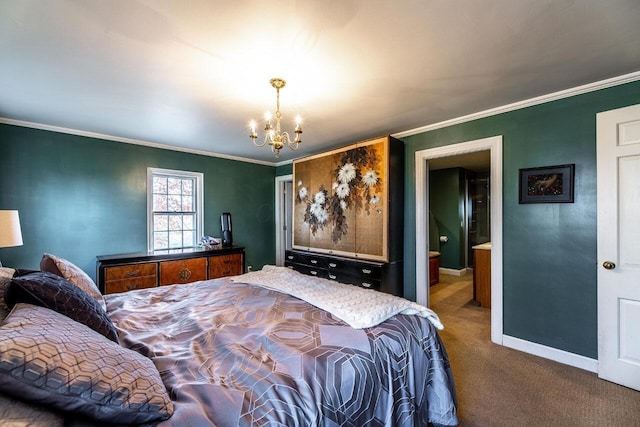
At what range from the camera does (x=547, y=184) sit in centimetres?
260

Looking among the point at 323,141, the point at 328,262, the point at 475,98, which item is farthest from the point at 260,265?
the point at 475,98

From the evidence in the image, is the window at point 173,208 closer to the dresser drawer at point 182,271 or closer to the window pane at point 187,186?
the window pane at point 187,186

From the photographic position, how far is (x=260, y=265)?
5383 millimetres

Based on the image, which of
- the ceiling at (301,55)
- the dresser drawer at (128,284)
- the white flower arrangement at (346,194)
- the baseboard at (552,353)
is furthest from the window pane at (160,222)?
the baseboard at (552,353)

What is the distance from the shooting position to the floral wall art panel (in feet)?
11.2

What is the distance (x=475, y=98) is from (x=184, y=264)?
411 cm

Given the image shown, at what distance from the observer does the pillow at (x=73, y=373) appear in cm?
68

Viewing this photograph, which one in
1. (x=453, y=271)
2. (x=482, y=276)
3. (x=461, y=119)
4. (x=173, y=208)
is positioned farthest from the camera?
(x=453, y=271)

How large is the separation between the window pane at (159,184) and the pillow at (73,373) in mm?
3633

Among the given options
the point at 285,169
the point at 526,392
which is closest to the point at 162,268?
the point at 285,169

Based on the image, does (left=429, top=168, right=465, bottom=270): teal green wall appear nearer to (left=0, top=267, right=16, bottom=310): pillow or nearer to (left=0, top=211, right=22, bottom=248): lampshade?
(left=0, top=267, right=16, bottom=310): pillow

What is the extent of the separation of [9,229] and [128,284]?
154 cm

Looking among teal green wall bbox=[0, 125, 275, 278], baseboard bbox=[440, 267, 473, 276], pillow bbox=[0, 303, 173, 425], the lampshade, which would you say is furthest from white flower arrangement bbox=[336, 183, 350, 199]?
baseboard bbox=[440, 267, 473, 276]

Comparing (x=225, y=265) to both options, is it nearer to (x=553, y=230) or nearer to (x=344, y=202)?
(x=344, y=202)
